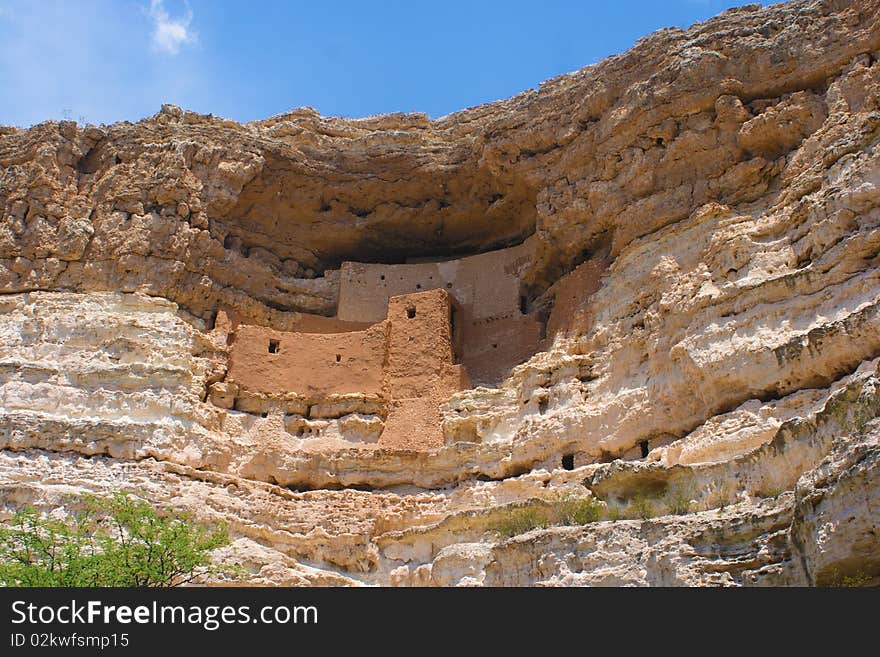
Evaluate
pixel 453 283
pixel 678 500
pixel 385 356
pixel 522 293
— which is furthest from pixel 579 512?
pixel 453 283

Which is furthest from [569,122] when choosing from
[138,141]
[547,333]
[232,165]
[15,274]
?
[15,274]

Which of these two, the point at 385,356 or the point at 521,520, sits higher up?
the point at 385,356

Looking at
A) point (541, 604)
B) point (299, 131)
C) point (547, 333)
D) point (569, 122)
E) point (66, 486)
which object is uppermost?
point (299, 131)

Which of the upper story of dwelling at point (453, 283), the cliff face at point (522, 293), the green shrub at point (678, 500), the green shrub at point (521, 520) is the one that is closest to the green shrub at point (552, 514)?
the green shrub at point (521, 520)

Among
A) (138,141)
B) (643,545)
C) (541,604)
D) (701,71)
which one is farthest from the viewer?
(138,141)

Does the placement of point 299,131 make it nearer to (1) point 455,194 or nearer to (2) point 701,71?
(1) point 455,194

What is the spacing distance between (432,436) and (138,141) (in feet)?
28.3

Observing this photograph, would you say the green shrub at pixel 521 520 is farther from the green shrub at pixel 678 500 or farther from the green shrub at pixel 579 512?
the green shrub at pixel 678 500

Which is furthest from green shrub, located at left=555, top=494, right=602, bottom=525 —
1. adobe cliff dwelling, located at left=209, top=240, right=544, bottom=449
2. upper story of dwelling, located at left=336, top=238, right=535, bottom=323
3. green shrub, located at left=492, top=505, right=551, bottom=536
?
upper story of dwelling, located at left=336, top=238, right=535, bottom=323

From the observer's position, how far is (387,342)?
20.1m

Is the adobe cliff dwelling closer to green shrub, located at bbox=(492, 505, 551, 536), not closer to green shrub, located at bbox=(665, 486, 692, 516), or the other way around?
green shrub, located at bbox=(492, 505, 551, 536)

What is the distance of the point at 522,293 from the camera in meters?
21.3

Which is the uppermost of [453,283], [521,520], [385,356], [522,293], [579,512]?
[453,283]

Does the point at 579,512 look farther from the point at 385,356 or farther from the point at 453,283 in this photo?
the point at 453,283
